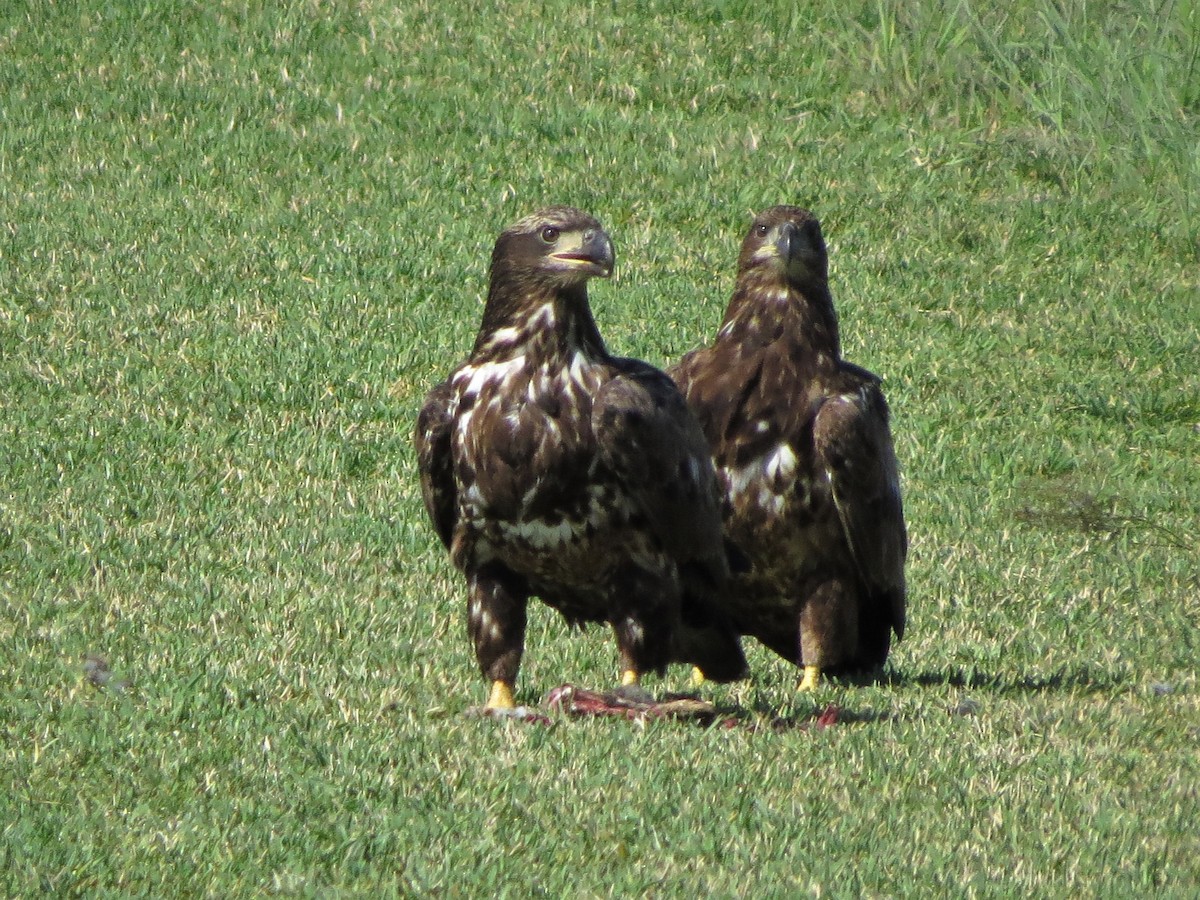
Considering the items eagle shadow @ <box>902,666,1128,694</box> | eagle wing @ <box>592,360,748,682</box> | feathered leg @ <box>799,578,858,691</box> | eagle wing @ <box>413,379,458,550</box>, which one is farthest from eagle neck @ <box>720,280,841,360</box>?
eagle wing @ <box>413,379,458,550</box>

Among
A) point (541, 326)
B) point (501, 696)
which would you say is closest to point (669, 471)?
point (541, 326)

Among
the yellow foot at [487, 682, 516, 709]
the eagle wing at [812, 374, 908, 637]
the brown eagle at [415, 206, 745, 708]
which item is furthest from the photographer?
the eagle wing at [812, 374, 908, 637]

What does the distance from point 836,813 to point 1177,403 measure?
7.19m

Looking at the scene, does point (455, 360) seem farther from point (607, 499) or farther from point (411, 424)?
point (607, 499)

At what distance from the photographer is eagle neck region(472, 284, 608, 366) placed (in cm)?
584

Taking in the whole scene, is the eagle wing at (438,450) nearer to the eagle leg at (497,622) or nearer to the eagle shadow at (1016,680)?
the eagle leg at (497,622)

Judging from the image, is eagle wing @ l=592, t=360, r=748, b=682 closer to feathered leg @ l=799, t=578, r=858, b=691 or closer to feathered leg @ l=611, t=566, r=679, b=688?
feathered leg @ l=611, t=566, r=679, b=688

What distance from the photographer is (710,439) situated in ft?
22.3

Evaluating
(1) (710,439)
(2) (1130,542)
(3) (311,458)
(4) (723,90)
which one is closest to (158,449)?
(3) (311,458)

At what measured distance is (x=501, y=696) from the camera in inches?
239

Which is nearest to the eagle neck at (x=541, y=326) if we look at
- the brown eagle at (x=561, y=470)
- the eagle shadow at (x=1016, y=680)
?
the brown eagle at (x=561, y=470)

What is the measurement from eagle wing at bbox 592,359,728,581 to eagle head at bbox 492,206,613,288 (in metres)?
0.35

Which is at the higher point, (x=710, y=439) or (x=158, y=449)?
(x=710, y=439)

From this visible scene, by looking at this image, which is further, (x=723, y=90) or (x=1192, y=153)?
(x=723, y=90)
